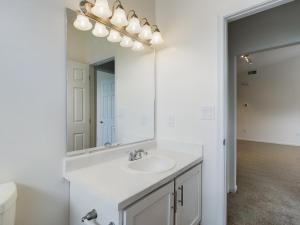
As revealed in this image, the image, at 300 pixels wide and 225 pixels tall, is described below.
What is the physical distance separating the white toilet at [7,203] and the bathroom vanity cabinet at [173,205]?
1.82 ft

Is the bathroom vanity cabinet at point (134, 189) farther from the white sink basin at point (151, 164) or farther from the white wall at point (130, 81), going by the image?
the white wall at point (130, 81)

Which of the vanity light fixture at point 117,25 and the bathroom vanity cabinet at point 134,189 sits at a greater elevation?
the vanity light fixture at point 117,25

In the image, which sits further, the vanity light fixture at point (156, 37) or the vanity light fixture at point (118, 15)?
the vanity light fixture at point (156, 37)

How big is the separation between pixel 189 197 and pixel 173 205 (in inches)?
10.9

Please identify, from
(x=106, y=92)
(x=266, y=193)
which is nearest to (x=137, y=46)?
(x=106, y=92)

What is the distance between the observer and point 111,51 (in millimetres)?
1660

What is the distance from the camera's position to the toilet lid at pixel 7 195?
0.81 metres

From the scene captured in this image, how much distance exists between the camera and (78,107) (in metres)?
1.37

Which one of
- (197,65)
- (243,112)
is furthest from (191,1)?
(243,112)

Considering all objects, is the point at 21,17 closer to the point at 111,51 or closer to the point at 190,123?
the point at 111,51

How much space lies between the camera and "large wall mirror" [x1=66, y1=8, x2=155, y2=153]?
1.33 meters

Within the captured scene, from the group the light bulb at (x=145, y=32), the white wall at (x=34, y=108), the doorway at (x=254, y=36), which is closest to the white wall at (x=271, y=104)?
the doorway at (x=254, y=36)

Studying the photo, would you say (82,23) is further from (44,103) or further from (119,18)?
(44,103)

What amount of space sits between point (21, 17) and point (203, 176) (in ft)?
6.11
